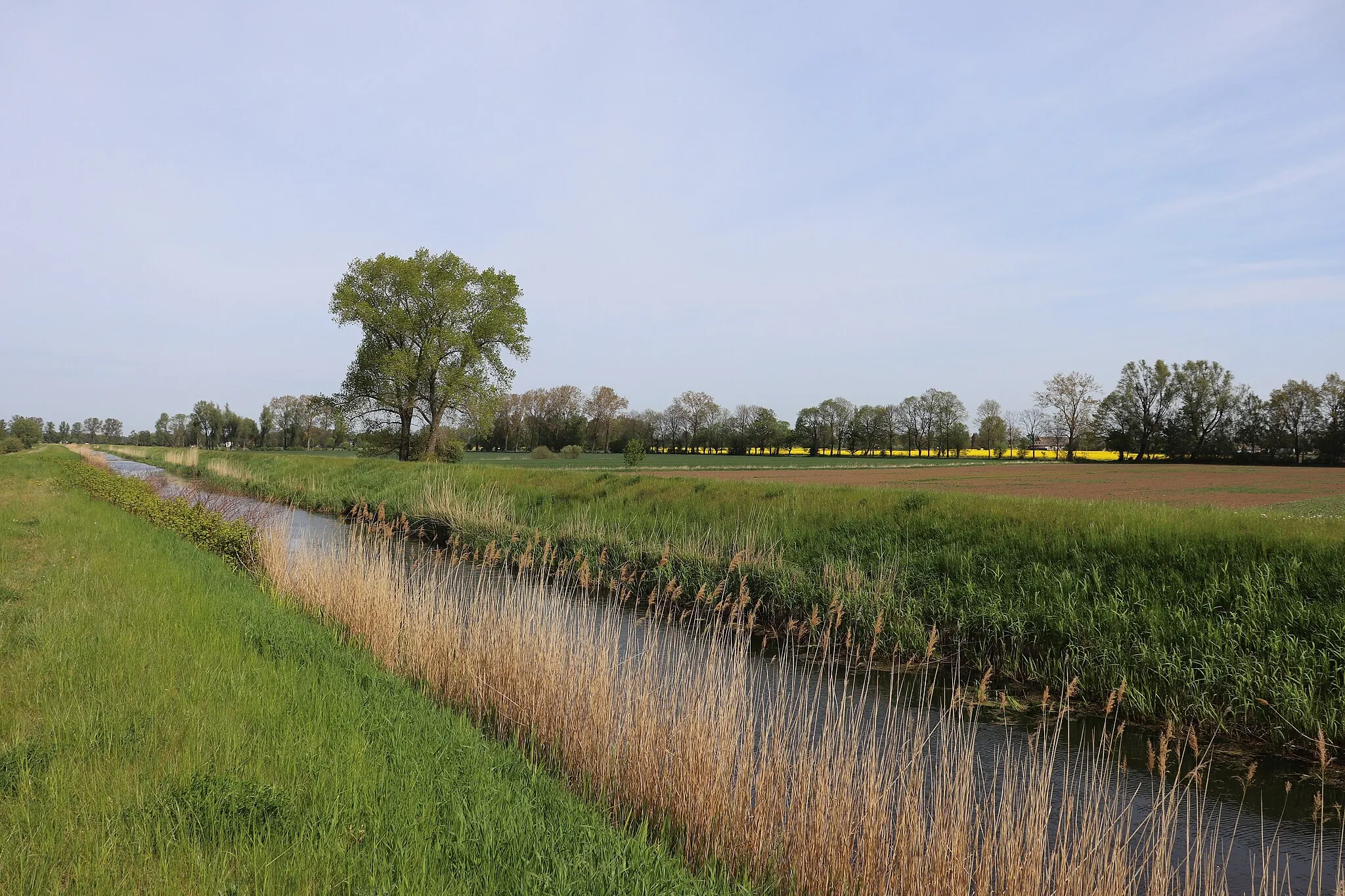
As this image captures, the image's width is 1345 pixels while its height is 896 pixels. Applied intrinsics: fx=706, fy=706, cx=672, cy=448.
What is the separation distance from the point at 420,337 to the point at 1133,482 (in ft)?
149

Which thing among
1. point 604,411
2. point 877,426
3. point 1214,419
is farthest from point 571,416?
point 1214,419

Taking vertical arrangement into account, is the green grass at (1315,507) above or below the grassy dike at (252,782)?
above

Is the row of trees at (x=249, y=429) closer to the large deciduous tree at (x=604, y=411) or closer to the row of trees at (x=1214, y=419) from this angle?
the large deciduous tree at (x=604, y=411)

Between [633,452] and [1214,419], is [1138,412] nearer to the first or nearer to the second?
[1214,419]

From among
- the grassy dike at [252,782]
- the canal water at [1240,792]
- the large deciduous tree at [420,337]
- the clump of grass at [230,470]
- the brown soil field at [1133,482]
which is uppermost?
the large deciduous tree at [420,337]

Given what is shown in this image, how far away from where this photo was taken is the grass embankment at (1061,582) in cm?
866

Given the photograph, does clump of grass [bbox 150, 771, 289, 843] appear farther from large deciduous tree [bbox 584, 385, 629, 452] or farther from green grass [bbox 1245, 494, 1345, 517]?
large deciduous tree [bbox 584, 385, 629, 452]

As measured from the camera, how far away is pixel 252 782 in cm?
421

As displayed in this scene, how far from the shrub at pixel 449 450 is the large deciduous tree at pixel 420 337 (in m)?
0.88

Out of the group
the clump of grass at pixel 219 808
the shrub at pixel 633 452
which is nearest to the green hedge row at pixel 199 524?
the clump of grass at pixel 219 808

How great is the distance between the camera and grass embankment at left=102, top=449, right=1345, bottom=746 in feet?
28.4

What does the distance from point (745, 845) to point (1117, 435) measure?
360 ft

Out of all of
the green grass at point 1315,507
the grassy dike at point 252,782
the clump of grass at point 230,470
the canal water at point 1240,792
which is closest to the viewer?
the grassy dike at point 252,782

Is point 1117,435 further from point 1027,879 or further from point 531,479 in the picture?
point 1027,879
